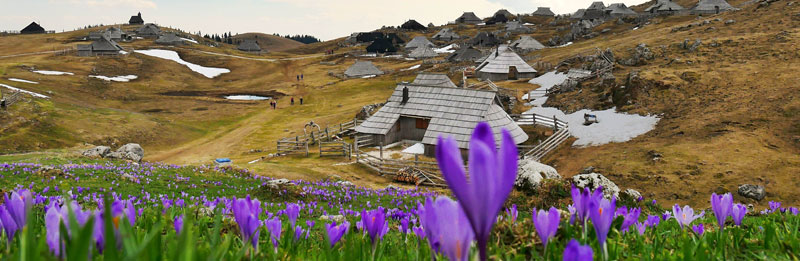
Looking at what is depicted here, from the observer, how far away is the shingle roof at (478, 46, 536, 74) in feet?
210

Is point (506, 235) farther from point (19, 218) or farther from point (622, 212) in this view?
point (19, 218)

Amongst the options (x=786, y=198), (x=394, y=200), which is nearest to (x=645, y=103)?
(x=786, y=198)

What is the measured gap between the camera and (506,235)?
305cm

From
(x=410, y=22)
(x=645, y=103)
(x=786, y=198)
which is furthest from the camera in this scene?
(x=410, y=22)

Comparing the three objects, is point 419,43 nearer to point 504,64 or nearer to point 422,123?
point 504,64

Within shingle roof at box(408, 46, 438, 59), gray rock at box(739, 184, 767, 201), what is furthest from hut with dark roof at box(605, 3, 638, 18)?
gray rock at box(739, 184, 767, 201)

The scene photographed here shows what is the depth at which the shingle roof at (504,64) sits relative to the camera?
64125mm

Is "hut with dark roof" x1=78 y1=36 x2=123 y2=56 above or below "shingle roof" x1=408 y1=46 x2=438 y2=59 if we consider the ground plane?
above

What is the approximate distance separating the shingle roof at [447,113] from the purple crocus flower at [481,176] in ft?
94.8

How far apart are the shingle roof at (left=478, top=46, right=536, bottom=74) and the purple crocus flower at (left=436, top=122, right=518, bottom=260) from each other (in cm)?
6503

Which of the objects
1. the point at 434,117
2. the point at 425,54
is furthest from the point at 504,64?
the point at 425,54

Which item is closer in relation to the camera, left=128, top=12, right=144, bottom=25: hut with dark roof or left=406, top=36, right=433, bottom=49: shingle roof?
left=406, top=36, right=433, bottom=49: shingle roof

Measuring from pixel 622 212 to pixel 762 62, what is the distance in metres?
43.9

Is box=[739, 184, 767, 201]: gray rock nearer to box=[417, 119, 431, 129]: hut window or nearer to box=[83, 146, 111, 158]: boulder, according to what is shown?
box=[417, 119, 431, 129]: hut window
